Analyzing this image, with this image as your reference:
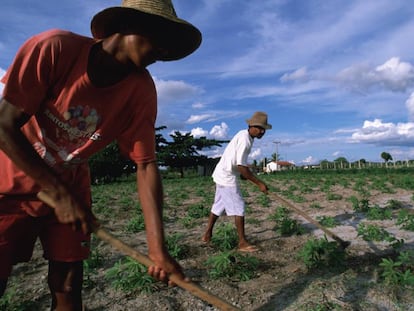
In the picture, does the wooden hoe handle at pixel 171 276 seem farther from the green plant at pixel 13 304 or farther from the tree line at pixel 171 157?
the tree line at pixel 171 157

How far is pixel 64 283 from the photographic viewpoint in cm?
216

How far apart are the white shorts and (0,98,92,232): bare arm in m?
3.23

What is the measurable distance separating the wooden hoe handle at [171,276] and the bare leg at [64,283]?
0.47m

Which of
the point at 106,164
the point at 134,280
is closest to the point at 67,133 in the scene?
the point at 134,280

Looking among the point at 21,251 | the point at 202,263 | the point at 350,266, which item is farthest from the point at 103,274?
the point at 350,266

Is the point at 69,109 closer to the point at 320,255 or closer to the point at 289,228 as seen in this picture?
the point at 320,255

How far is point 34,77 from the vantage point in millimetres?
1665

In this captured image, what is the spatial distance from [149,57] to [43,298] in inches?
106

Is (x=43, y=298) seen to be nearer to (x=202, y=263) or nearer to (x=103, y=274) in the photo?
(x=103, y=274)

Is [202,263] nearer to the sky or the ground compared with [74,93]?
nearer to the ground

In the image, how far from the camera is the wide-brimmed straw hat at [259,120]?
195 inches

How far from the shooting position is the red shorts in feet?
6.37

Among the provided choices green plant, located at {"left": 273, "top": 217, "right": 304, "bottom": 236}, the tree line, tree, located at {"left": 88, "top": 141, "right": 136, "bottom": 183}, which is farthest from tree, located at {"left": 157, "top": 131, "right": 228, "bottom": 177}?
green plant, located at {"left": 273, "top": 217, "right": 304, "bottom": 236}

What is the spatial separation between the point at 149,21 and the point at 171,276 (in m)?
1.27
